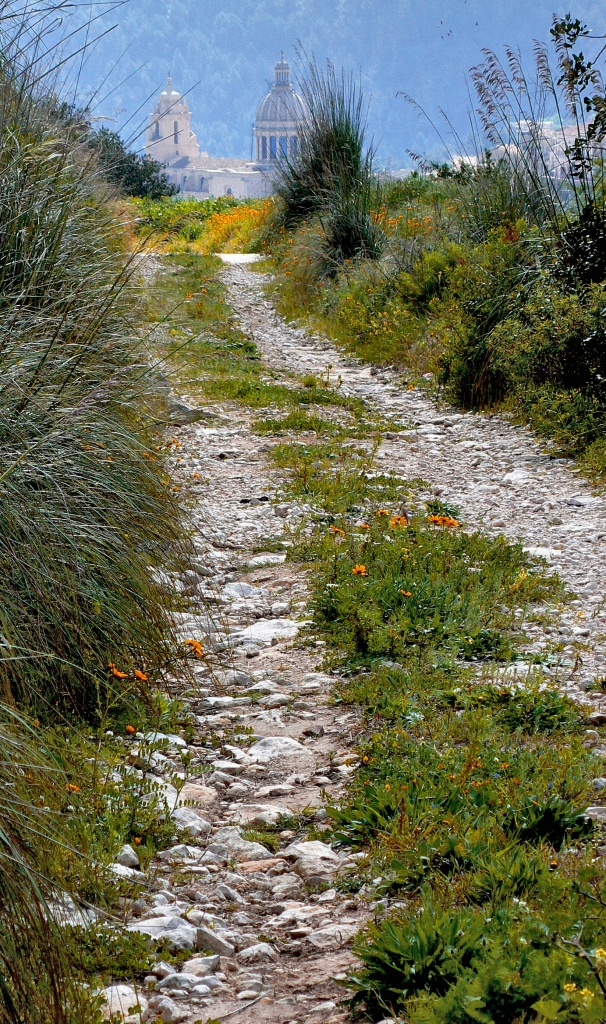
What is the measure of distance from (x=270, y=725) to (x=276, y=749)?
0.63ft

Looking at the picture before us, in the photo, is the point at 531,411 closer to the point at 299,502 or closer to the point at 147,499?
the point at 299,502

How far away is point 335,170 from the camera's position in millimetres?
15539

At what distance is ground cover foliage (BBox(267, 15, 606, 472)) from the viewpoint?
7.60 m

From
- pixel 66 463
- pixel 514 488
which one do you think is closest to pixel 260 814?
pixel 66 463

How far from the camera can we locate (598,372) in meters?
7.47

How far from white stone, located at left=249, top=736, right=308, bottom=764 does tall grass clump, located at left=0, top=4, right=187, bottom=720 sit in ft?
1.71

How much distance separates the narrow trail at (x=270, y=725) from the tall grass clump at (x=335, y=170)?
7.18 meters

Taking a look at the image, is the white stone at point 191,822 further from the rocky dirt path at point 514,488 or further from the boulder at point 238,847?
the rocky dirt path at point 514,488

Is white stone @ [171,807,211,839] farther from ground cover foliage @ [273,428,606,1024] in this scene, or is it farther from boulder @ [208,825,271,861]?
ground cover foliage @ [273,428,606,1024]

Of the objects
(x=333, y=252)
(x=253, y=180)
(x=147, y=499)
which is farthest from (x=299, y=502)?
(x=253, y=180)

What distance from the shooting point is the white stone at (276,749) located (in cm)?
331

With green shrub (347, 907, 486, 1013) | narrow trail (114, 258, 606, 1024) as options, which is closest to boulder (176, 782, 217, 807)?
narrow trail (114, 258, 606, 1024)

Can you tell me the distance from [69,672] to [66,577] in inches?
12.1

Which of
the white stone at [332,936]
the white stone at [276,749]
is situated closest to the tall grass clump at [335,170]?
the white stone at [276,749]
